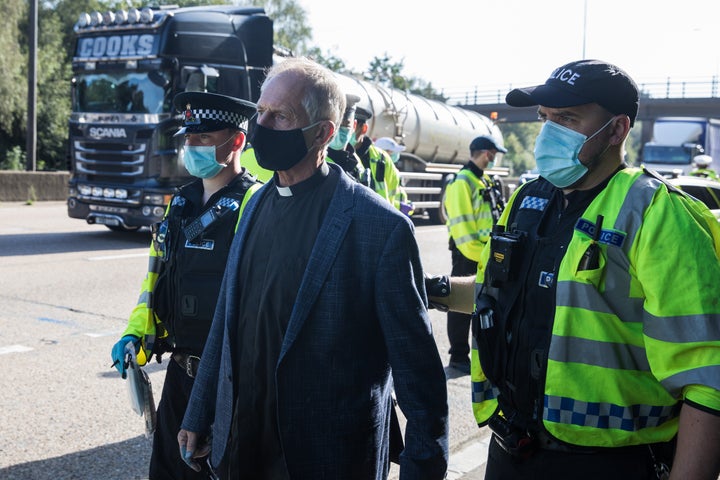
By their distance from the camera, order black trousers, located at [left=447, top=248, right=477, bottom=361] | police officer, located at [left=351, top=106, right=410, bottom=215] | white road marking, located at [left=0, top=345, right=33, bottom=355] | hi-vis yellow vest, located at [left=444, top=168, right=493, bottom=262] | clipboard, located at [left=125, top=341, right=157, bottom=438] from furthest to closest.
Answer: police officer, located at [left=351, top=106, right=410, bottom=215] < hi-vis yellow vest, located at [left=444, top=168, right=493, bottom=262] < black trousers, located at [left=447, top=248, right=477, bottom=361] < white road marking, located at [left=0, top=345, right=33, bottom=355] < clipboard, located at [left=125, top=341, right=157, bottom=438]

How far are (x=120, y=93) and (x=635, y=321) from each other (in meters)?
12.4

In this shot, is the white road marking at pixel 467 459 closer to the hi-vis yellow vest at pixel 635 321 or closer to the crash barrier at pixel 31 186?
the hi-vis yellow vest at pixel 635 321

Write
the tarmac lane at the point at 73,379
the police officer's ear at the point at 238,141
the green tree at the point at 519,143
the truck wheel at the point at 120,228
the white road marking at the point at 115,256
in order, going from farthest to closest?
the green tree at the point at 519,143, the truck wheel at the point at 120,228, the white road marking at the point at 115,256, the tarmac lane at the point at 73,379, the police officer's ear at the point at 238,141

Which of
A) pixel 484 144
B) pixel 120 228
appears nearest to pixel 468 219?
pixel 484 144

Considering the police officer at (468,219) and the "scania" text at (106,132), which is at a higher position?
the "scania" text at (106,132)

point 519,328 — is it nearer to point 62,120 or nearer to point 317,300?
point 317,300

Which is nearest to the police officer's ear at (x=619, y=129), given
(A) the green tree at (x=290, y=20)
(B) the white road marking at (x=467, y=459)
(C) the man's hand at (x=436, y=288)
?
(C) the man's hand at (x=436, y=288)

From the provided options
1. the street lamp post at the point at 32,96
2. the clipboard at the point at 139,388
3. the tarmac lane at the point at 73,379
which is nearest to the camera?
the clipboard at the point at 139,388

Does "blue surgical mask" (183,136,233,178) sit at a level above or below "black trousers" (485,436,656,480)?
above

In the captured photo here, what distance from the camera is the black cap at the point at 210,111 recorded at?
3488mm

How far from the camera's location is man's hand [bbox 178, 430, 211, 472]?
8.64 ft

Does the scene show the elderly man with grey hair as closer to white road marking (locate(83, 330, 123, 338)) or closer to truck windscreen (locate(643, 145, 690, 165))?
white road marking (locate(83, 330, 123, 338))

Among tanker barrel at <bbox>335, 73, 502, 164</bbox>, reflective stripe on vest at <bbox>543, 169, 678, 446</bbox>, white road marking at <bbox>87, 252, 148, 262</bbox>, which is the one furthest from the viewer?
tanker barrel at <bbox>335, 73, 502, 164</bbox>

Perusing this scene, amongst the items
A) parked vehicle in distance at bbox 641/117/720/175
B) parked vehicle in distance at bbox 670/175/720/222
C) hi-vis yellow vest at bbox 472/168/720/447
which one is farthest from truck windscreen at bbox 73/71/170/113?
parked vehicle in distance at bbox 641/117/720/175
